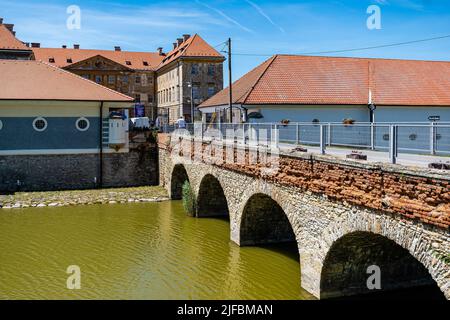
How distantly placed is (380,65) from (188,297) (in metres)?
20.1

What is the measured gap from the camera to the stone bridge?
751cm

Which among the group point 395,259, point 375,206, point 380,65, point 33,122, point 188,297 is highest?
point 380,65

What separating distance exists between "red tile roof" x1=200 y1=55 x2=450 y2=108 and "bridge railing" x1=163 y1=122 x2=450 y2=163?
6.95 metres

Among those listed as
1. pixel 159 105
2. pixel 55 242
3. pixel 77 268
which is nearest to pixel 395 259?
pixel 77 268

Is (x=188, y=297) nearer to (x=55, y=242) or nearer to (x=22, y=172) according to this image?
(x=55, y=242)

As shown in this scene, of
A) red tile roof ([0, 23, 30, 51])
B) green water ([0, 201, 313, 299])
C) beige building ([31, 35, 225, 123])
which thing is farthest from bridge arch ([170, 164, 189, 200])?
red tile roof ([0, 23, 30, 51])

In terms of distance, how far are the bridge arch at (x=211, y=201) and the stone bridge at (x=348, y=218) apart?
3487 millimetres

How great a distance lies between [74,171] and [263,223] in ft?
51.9

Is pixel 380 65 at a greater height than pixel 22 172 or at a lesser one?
greater

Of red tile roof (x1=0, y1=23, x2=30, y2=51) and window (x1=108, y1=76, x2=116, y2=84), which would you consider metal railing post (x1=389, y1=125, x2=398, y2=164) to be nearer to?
red tile roof (x1=0, y1=23, x2=30, y2=51)

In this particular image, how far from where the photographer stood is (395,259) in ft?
37.6

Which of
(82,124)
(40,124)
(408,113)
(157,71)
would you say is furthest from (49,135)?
(157,71)

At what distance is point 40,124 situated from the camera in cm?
2786

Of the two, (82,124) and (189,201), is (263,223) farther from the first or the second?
(82,124)
